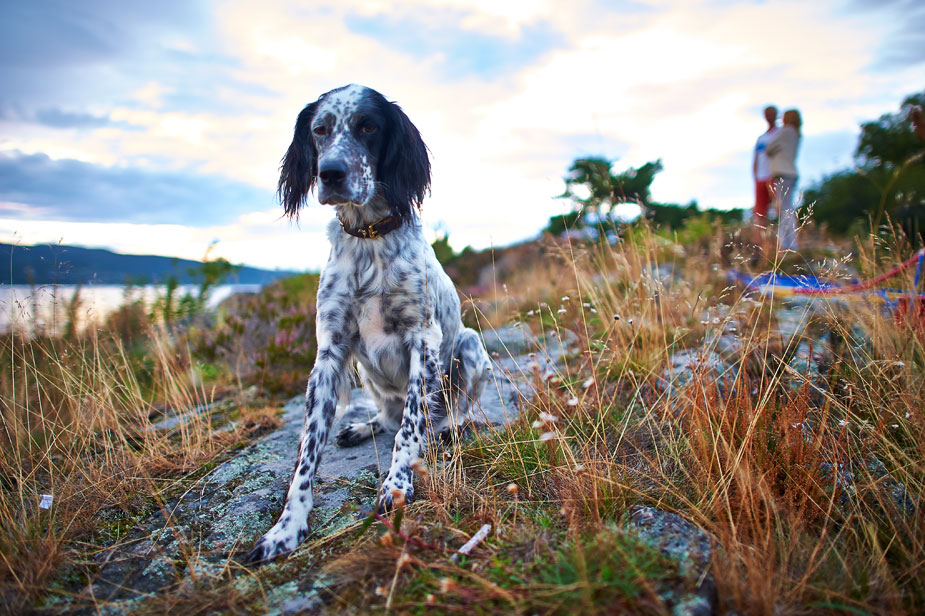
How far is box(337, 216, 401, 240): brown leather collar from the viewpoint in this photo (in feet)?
7.96

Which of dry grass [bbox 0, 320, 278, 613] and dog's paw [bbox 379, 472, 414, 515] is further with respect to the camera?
dog's paw [bbox 379, 472, 414, 515]

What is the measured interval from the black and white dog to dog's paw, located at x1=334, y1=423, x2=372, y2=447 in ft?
1.07

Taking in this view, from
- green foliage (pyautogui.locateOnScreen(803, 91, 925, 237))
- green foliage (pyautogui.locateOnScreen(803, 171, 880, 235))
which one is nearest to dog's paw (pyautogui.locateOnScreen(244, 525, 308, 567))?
green foliage (pyautogui.locateOnScreen(803, 91, 925, 237))

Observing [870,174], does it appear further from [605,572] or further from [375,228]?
[605,572]

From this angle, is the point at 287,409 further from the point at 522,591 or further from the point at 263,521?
the point at 522,591

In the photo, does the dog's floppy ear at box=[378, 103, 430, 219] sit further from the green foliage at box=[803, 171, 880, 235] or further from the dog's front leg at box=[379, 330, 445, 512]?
the green foliage at box=[803, 171, 880, 235]

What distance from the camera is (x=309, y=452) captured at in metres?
2.09

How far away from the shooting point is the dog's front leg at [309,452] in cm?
176

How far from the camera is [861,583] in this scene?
50.9 inches

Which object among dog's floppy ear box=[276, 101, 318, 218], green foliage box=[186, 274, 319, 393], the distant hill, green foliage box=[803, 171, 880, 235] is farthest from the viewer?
green foliage box=[803, 171, 880, 235]

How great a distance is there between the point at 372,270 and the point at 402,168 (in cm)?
58

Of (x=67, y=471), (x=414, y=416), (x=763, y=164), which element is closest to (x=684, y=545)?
(x=414, y=416)

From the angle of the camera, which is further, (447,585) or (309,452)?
(309,452)

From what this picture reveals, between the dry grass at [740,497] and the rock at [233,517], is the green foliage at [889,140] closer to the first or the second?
the dry grass at [740,497]
